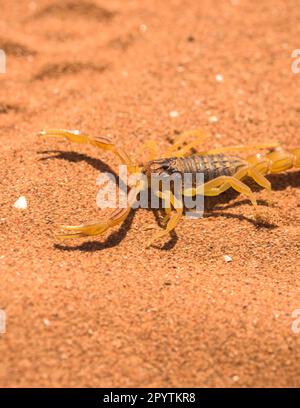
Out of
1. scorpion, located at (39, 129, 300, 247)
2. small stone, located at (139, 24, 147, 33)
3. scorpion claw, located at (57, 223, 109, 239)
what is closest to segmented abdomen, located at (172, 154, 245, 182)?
scorpion, located at (39, 129, 300, 247)

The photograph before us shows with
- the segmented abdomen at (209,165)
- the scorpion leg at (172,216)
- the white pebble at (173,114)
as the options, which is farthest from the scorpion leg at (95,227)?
the white pebble at (173,114)

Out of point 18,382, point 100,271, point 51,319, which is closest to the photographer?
point 18,382

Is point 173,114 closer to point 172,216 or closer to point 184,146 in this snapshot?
point 184,146

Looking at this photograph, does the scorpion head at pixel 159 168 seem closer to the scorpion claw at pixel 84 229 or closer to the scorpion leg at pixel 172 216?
the scorpion leg at pixel 172 216

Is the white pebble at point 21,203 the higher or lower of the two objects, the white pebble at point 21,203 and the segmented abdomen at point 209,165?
the lower

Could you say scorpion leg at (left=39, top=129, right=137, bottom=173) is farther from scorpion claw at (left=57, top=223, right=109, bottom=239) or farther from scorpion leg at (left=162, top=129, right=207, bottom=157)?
scorpion claw at (left=57, top=223, right=109, bottom=239)
